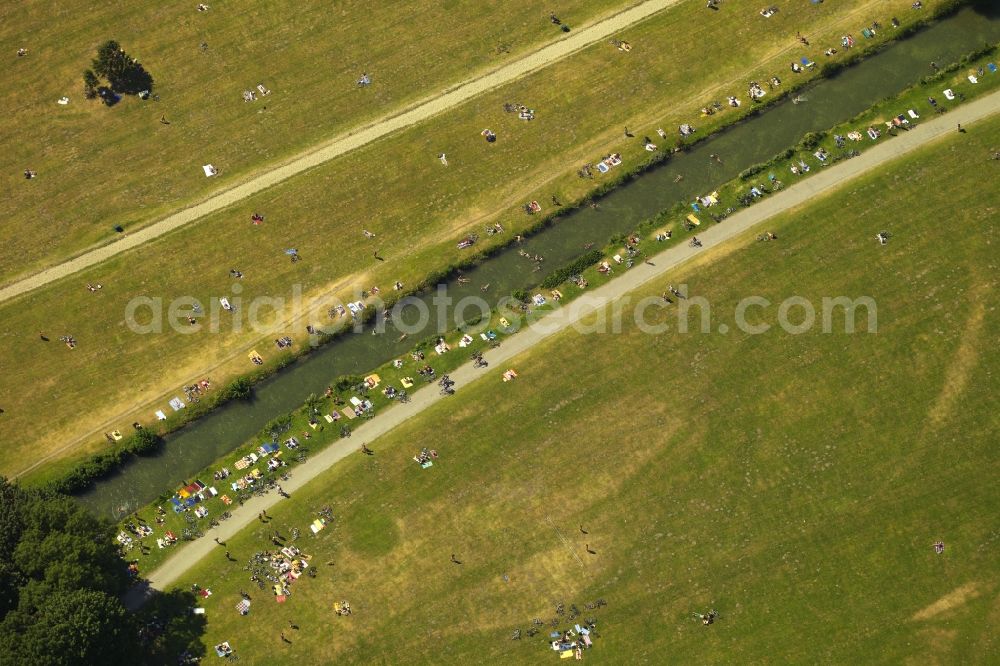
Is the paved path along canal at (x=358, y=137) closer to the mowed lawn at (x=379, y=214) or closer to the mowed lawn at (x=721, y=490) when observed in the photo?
the mowed lawn at (x=379, y=214)

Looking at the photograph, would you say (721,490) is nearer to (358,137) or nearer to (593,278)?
(593,278)

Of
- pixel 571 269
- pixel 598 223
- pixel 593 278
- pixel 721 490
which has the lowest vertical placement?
pixel 721 490

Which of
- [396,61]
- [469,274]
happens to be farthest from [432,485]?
[396,61]

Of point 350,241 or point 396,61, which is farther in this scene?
point 396,61

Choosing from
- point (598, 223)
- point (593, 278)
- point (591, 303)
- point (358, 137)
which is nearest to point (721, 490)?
point (591, 303)

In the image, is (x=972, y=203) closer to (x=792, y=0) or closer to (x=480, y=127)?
(x=792, y=0)

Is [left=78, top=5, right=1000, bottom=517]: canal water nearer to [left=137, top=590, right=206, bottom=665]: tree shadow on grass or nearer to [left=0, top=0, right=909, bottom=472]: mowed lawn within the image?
[left=0, top=0, right=909, bottom=472]: mowed lawn

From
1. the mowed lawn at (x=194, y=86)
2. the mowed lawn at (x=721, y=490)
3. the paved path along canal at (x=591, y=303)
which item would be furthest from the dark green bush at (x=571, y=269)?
the mowed lawn at (x=194, y=86)
